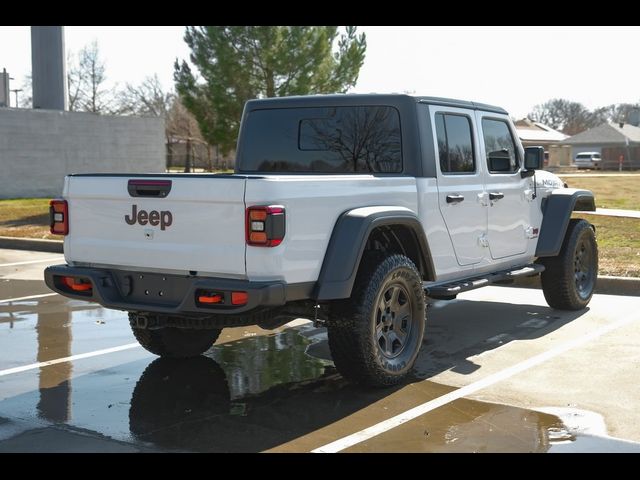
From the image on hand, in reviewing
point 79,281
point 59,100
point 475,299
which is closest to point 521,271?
point 475,299

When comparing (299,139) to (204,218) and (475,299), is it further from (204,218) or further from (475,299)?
(475,299)

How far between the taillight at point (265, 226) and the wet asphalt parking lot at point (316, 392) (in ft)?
3.65

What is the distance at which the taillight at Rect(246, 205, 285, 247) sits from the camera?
5047mm

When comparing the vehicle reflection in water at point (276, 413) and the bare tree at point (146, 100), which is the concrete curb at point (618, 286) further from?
the bare tree at point (146, 100)

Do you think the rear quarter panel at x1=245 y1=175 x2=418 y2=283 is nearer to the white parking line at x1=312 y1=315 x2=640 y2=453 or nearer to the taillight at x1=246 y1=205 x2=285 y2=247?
the taillight at x1=246 y1=205 x2=285 y2=247

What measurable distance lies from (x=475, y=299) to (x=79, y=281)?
506cm

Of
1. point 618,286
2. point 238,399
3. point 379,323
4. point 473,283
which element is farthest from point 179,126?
point 238,399

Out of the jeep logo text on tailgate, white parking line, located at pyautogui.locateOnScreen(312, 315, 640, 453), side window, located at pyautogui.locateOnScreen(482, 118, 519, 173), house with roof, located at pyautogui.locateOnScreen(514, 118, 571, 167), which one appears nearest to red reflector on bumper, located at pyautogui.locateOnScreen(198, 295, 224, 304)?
the jeep logo text on tailgate

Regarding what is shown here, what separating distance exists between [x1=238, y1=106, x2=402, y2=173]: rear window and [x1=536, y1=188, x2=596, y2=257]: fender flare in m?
2.30

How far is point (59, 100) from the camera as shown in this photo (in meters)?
28.6

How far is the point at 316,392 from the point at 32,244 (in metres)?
10.5

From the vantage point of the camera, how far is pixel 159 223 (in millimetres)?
5520

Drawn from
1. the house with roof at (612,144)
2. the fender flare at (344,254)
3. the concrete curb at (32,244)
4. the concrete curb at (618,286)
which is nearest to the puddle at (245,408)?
the fender flare at (344,254)

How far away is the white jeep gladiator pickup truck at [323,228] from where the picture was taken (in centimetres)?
522
